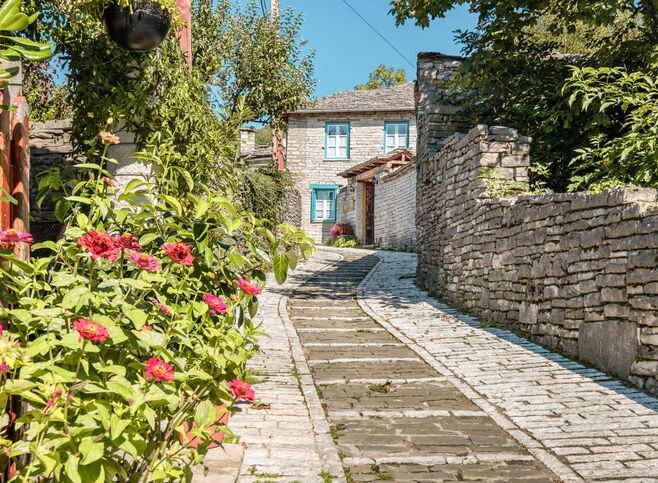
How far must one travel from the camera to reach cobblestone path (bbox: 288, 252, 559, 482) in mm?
3830

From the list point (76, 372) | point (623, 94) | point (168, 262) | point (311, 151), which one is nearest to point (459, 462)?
point (168, 262)

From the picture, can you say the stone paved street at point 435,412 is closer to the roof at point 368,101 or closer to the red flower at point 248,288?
the red flower at point 248,288

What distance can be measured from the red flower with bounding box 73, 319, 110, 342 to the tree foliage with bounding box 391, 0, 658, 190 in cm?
649

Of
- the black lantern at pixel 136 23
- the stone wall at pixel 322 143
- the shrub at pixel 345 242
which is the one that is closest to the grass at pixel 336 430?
the black lantern at pixel 136 23

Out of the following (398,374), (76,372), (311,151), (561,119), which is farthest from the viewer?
(311,151)

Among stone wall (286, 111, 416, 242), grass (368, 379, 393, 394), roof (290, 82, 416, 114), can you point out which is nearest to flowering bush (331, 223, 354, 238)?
stone wall (286, 111, 416, 242)

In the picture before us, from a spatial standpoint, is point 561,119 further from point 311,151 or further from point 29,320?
point 311,151

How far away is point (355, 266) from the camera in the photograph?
16.9 metres

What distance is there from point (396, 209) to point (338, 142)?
6630mm

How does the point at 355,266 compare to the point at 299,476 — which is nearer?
the point at 299,476

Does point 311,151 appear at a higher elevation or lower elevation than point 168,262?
higher

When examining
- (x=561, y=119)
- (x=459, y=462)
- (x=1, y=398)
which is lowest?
(x=459, y=462)

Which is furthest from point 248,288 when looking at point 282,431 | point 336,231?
point 336,231

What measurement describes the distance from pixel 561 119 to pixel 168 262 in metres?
8.08
